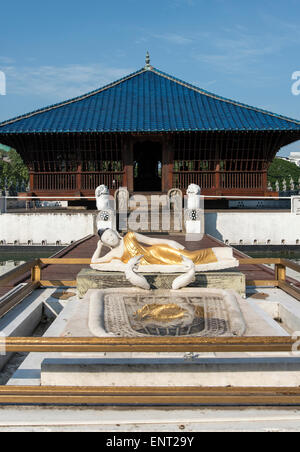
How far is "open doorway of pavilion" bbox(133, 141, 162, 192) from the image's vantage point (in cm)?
2583

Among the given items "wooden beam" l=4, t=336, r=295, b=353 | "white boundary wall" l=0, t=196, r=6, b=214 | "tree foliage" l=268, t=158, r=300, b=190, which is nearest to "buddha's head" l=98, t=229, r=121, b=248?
"wooden beam" l=4, t=336, r=295, b=353

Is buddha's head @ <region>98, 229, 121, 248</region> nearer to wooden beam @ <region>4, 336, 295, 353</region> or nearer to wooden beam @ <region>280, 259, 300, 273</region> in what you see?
wooden beam @ <region>280, 259, 300, 273</region>

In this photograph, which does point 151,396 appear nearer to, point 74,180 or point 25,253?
point 25,253

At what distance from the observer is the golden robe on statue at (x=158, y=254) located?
5840 mm

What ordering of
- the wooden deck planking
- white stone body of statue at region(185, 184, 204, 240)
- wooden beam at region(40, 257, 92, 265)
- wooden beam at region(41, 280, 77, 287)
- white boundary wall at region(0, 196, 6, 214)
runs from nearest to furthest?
wooden beam at region(40, 257, 92, 265) → wooden beam at region(41, 280, 77, 287) → the wooden deck planking → white stone body of statue at region(185, 184, 204, 240) → white boundary wall at region(0, 196, 6, 214)

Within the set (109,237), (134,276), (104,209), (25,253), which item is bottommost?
(25,253)

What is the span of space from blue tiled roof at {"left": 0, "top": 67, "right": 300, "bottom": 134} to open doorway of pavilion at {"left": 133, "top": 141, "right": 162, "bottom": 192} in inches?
188

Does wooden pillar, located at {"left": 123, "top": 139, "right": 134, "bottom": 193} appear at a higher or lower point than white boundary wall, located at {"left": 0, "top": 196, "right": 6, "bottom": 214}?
higher

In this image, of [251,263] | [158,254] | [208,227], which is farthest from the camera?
[208,227]

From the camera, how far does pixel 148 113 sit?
1877 centimetres

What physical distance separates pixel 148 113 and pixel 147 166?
28.6ft

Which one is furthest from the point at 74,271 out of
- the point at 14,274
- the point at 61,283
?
the point at 14,274

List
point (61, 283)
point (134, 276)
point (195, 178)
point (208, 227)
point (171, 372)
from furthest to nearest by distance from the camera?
1. point (195, 178)
2. point (208, 227)
3. point (61, 283)
4. point (134, 276)
5. point (171, 372)
